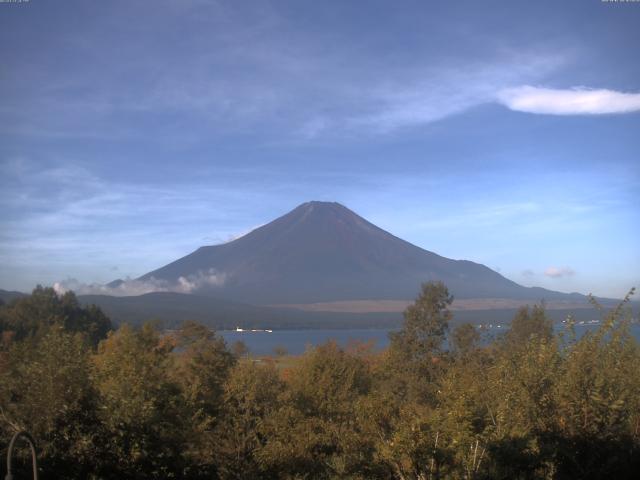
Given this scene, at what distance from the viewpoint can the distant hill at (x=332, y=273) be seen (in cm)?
16150

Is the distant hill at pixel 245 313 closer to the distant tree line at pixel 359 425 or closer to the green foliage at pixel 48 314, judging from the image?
the green foliage at pixel 48 314

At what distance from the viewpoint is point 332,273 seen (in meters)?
176

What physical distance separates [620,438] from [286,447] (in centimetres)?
Result: 577

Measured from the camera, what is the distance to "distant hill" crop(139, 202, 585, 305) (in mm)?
161500

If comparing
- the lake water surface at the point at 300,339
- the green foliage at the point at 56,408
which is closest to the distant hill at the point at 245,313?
the lake water surface at the point at 300,339

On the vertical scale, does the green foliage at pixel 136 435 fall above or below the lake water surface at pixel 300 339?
above

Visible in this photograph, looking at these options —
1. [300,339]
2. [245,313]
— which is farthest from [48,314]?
[245,313]

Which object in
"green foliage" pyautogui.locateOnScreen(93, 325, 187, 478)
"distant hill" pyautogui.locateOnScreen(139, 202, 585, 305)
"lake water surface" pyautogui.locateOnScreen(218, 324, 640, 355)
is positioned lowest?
"lake water surface" pyautogui.locateOnScreen(218, 324, 640, 355)

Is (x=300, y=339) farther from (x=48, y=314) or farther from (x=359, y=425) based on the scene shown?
(x=359, y=425)

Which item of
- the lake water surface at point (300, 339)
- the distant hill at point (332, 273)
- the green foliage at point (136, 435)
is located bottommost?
the lake water surface at point (300, 339)

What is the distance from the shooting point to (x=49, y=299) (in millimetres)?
53000

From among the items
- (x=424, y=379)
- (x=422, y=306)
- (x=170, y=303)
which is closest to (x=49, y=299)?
(x=422, y=306)

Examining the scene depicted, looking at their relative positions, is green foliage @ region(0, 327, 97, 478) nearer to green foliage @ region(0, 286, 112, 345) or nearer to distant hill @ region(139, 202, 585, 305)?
green foliage @ region(0, 286, 112, 345)

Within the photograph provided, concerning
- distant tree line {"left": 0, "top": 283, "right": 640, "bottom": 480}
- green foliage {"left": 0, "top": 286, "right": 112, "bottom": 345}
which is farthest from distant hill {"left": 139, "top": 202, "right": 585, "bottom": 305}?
distant tree line {"left": 0, "top": 283, "right": 640, "bottom": 480}
